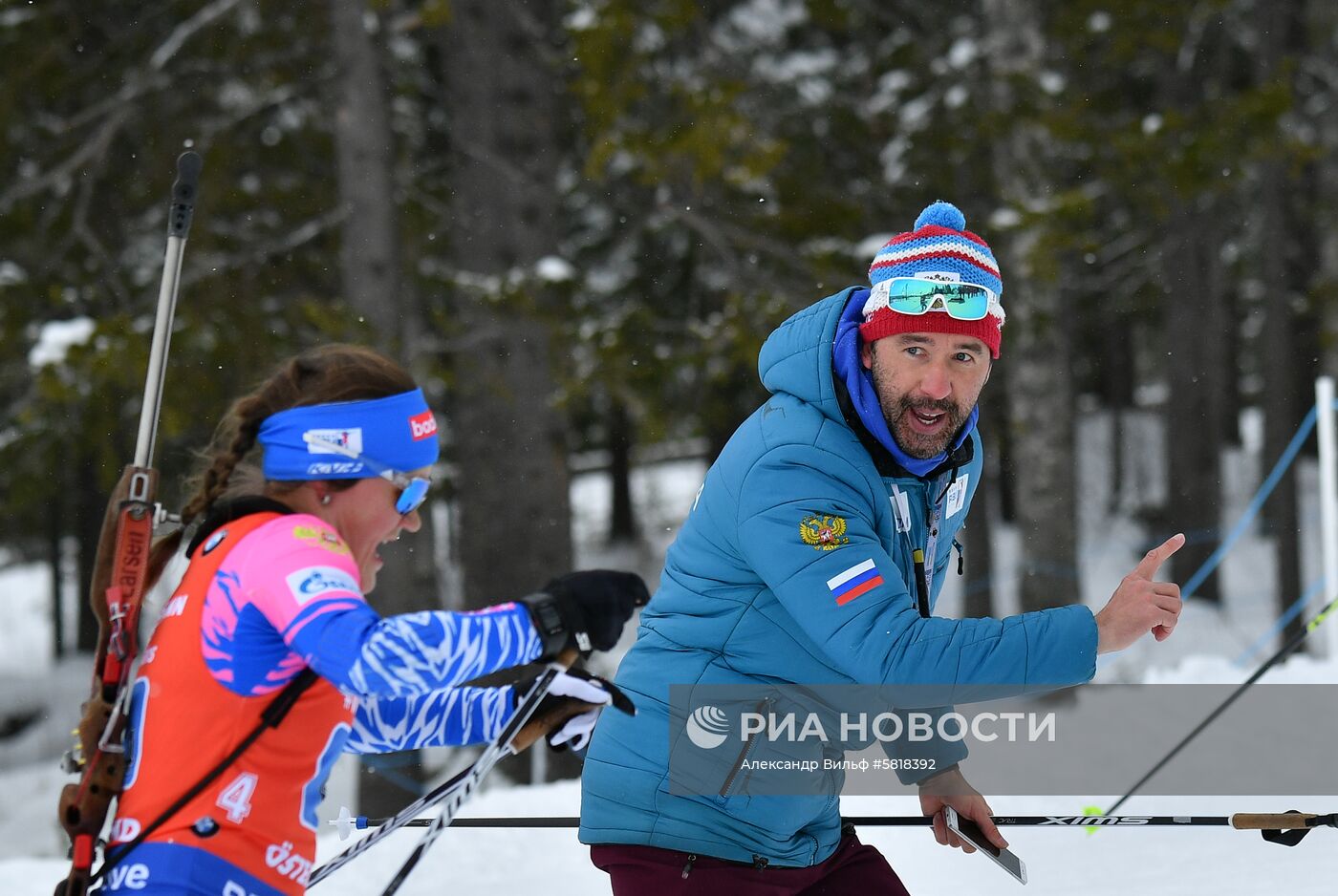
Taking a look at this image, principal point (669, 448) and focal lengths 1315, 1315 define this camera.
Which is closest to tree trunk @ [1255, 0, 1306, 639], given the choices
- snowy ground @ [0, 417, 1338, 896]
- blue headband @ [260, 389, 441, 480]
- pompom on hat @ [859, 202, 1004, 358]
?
snowy ground @ [0, 417, 1338, 896]

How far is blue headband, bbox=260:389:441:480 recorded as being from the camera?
2332 millimetres

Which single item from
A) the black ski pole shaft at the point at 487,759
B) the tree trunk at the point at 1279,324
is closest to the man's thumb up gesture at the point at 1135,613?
the black ski pole shaft at the point at 487,759

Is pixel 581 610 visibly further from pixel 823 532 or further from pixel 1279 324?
pixel 1279 324

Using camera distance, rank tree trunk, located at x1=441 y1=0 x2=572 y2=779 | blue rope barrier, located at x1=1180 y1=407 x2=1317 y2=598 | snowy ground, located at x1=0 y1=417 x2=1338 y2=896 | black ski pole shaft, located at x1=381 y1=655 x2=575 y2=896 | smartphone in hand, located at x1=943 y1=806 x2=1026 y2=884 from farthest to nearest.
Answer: tree trunk, located at x1=441 y1=0 x2=572 y2=779 < blue rope barrier, located at x1=1180 y1=407 x2=1317 y2=598 < snowy ground, located at x1=0 y1=417 x2=1338 y2=896 < smartphone in hand, located at x1=943 y1=806 x2=1026 y2=884 < black ski pole shaft, located at x1=381 y1=655 x2=575 y2=896

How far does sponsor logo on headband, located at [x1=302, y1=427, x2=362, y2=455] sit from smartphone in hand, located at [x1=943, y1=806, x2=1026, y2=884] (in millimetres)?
1523

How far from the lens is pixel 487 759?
8.20 feet

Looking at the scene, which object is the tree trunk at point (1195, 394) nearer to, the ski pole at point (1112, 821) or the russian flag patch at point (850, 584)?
the ski pole at point (1112, 821)

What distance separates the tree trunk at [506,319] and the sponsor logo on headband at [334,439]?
19.3ft

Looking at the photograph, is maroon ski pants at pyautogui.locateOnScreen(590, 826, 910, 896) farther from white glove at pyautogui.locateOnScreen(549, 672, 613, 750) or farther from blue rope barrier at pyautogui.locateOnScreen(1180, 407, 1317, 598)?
blue rope barrier at pyautogui.locateOnScreen(1180, 407, 1317, 598)

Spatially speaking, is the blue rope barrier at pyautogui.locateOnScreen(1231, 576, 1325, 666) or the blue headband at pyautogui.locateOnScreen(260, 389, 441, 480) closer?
the blue headband at pyautogui.locateOnScreen(260, 389, 441, 480)

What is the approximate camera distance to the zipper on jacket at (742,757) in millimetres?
2428

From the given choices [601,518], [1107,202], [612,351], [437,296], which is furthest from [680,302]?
[601,518]

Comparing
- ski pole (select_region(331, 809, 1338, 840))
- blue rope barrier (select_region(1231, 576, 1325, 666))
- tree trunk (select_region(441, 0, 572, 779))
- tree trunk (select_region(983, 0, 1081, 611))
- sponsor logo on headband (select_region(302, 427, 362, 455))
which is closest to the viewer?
sponsor logo on headband (select_region(302, 427, 362, 455))

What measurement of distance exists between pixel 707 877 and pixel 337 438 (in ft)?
3.43
